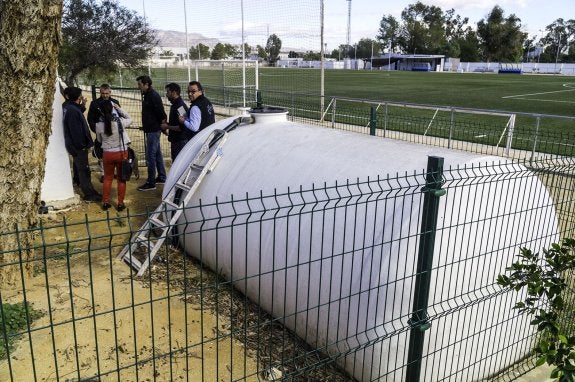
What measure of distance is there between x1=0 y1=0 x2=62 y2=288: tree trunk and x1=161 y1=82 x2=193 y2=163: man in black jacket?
10.7 feet

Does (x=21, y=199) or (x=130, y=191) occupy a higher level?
(x=21, y=199)

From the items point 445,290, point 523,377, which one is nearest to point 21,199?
point 445,290

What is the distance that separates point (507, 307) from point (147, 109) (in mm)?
7127

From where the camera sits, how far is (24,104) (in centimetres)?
526

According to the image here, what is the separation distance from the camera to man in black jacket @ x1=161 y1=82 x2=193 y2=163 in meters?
8.65

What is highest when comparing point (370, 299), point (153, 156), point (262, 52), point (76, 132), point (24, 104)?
point (262, 52)

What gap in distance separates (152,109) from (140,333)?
211 inches

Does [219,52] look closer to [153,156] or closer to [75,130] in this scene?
[153,156]

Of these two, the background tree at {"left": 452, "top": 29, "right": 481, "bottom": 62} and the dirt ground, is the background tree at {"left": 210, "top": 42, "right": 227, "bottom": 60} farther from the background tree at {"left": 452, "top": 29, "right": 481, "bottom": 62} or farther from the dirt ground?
the dirt ground

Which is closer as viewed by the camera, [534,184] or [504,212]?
[504,212]

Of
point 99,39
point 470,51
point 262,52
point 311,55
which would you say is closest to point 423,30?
point 470,51

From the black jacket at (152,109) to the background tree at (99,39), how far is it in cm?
946

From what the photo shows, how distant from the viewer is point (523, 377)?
448 centimetres

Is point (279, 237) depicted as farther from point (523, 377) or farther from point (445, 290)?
point (523, 377)
